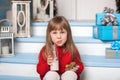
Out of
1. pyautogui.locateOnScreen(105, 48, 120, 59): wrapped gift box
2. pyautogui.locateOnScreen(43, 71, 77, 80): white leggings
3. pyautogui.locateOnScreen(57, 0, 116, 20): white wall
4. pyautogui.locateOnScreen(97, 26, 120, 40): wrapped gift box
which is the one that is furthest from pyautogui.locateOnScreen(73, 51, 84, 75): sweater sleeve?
pyautogui.locateOnScreen(57, 0, 116, 20): white wall

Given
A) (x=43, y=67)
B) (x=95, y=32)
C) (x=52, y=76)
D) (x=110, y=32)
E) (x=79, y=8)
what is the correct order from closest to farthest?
(x=52, y=76), (x=43, y=67), (x=110, y=32), (x=95, y=32), (x=79, y=8)

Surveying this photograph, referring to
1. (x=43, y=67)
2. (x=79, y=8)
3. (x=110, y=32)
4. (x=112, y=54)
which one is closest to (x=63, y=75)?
(x=43, y=67)

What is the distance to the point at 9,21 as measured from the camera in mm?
2492

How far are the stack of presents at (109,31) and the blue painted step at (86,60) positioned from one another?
75 millimetres

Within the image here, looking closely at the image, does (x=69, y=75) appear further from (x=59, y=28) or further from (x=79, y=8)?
(x=79, y=8)

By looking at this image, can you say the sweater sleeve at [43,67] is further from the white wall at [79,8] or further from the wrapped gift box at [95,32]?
the white wall at [79,8]

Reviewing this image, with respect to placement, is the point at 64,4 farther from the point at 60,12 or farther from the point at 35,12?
the point at 35,12

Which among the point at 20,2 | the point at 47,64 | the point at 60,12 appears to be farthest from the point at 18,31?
the point at 60,12

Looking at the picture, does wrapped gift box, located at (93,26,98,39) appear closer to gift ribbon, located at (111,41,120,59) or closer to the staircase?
the staircase

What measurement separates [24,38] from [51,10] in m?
0.56

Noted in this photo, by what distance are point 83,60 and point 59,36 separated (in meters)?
0.32

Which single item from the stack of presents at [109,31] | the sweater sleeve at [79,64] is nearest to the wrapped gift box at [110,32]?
the stack of presents at [109,31]

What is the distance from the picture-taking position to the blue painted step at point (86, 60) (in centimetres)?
180

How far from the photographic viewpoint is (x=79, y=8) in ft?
11.4
